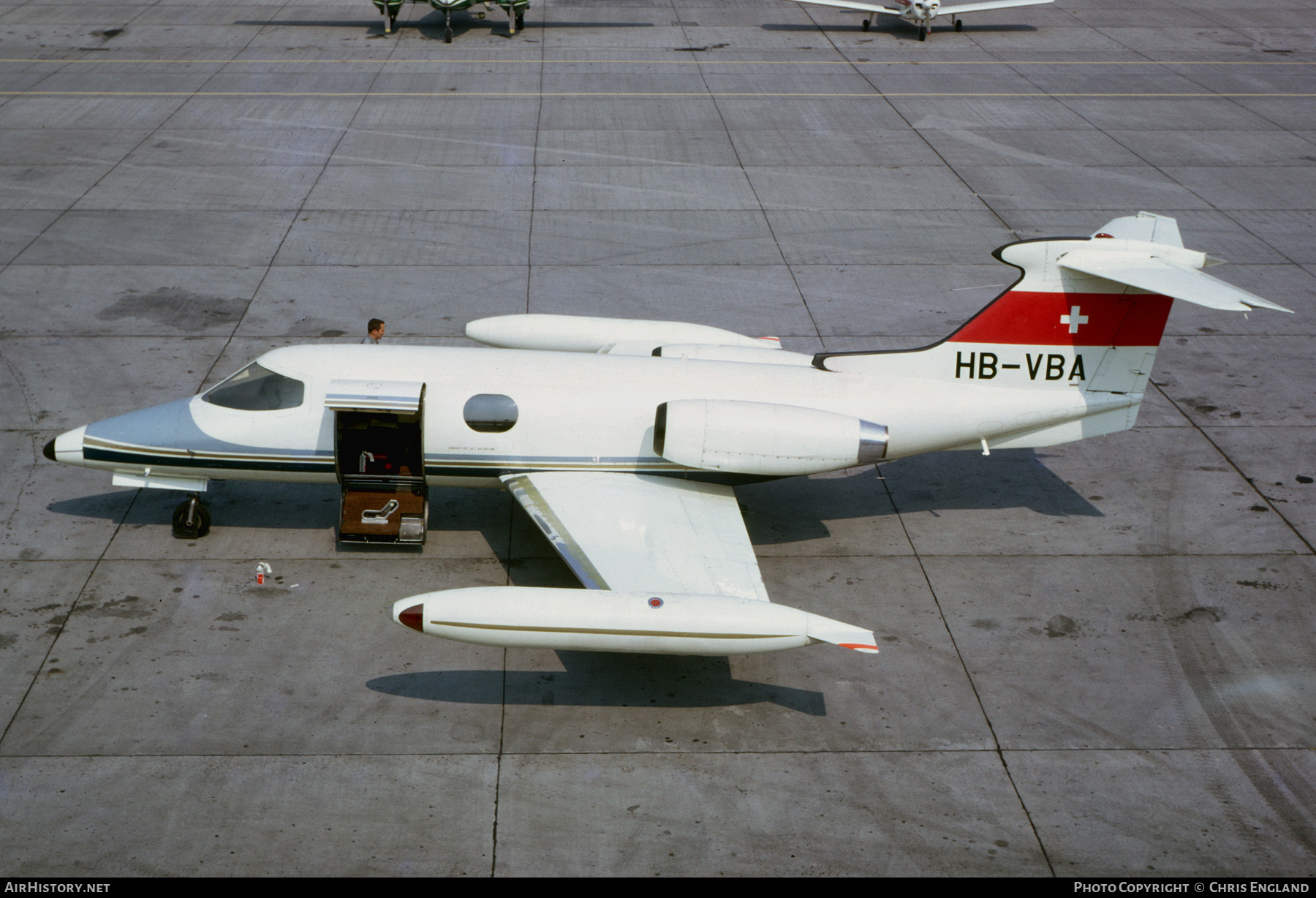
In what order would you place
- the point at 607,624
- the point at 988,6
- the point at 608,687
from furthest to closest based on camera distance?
1. the point at 988,6
2. the point at 608,687
3. the point at 607,624

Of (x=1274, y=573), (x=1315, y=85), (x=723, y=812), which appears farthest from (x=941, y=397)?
(x=1315, y=85)

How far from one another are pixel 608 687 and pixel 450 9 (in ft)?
92.1

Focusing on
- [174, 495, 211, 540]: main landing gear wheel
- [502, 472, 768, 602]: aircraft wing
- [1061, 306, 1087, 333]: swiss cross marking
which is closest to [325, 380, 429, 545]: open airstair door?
[502, 472, 768, 602]: aircraft wing

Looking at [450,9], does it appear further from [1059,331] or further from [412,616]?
[412,616]

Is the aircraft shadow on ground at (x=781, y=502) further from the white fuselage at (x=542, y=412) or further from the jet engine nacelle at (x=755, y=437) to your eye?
the jet engine nacelle at (x=755, y=437)

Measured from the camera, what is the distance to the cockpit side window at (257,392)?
13.1m

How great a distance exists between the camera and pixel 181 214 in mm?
22703

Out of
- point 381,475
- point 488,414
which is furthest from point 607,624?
point 381,475

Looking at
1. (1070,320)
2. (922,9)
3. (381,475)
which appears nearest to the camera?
(381,475)

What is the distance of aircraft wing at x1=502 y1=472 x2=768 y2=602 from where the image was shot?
11.5 m

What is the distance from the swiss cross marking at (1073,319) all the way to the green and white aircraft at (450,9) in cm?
2609

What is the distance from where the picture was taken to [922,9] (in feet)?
115
